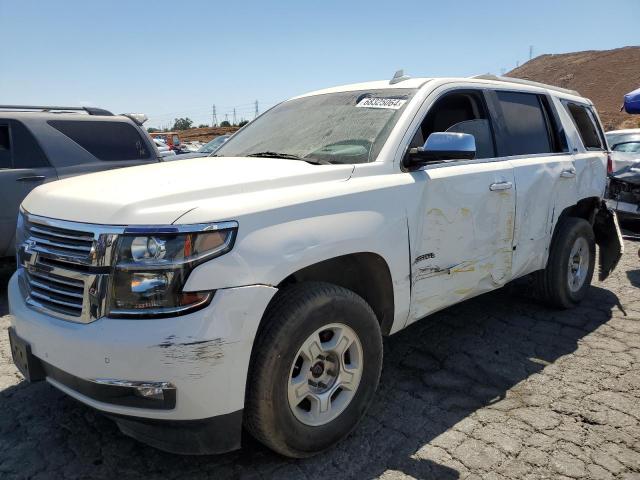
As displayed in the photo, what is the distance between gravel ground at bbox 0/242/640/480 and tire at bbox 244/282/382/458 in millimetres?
185

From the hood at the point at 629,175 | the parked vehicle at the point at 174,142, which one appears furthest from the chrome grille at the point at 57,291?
the parked vehicle at the point at 174,142

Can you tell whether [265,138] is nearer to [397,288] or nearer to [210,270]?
[397,288]

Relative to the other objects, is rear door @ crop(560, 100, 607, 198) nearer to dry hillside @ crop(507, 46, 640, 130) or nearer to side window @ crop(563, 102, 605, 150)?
side window @ crop(563, 102, 605, 150)

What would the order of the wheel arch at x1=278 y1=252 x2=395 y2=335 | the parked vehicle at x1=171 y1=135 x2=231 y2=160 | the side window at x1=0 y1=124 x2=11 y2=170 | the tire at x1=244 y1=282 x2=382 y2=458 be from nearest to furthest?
the tire at x1=244 y1=282 x2=382 y2=458 → the wheel arch at x1=278 y1=252 x2=395 y2=335 → the parked vehicle at x1=171 y1=135 x2=231 y2=160 → the side window at x1=0 y1=124 x2=11 y2=170

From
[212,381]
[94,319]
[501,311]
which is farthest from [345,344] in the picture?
[501,311]

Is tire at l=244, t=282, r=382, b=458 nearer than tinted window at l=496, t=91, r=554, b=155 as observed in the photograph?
Yes

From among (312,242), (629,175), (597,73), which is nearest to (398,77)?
(312,242)

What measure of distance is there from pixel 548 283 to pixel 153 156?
4.77 m

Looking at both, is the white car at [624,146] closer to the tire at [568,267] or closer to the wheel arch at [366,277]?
the tire at [568,267]

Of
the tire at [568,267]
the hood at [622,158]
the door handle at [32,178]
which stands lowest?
the tire at [568,267]

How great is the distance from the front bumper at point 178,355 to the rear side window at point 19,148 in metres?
3.98

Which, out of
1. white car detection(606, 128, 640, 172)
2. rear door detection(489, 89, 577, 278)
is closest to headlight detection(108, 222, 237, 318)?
rear door detection(489, 89, 577, 278)

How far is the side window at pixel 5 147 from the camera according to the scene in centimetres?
560

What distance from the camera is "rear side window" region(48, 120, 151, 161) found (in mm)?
6070
